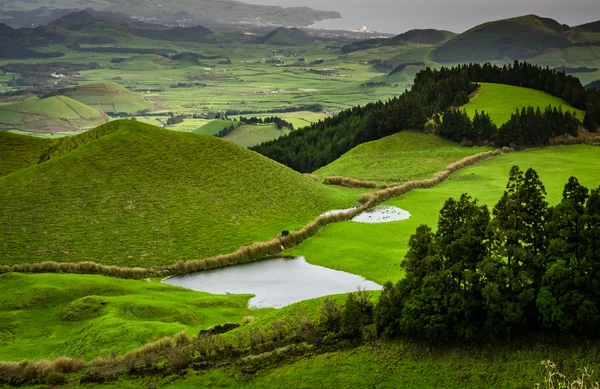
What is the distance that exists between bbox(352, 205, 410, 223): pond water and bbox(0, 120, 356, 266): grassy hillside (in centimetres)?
370

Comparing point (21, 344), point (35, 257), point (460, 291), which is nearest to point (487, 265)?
point (460, 291)

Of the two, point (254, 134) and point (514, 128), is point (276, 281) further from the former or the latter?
point (254, 134)

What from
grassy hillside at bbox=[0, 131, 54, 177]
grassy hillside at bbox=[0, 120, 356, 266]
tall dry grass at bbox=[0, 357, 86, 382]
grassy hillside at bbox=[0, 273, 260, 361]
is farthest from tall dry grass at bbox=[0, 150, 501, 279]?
grassy hillside at bbox=[0, 131, 54, 177]

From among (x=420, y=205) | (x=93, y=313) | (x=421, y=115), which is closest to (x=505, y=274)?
(x=93, y=313)

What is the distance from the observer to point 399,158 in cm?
10288

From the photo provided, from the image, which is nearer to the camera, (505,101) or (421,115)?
(421,115)

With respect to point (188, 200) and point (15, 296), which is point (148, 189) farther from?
point (15, 296)

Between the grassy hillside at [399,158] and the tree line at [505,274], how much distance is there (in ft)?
173

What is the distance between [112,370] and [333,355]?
11.2 metres

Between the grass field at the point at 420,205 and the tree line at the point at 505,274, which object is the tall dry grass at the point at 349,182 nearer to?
the grass field at the point at 420,205

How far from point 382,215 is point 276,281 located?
2011 cm

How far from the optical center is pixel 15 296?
153 feet

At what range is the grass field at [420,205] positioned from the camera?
184ft

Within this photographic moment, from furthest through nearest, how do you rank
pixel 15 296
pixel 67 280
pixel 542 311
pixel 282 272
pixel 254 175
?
1. pixel 254 175
2. pixel 282 272
3. pixel 67 280
4. pixel 15 296
5. pixel 542 311
